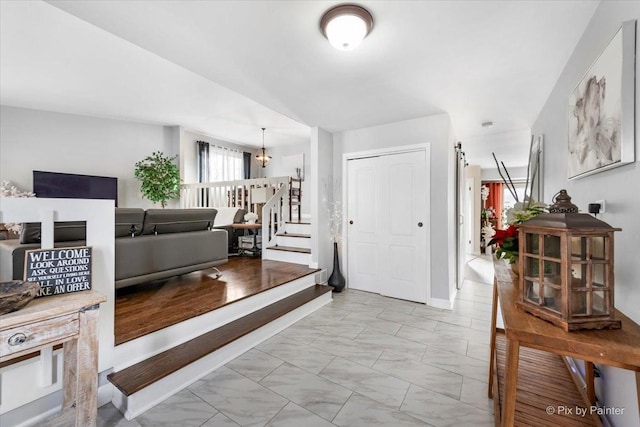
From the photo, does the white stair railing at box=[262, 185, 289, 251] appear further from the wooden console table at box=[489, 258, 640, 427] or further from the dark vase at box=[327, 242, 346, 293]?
the wooden console table at box=[489, 258, 640, 427]

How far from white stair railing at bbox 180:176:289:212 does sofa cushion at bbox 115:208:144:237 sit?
255 centimetres

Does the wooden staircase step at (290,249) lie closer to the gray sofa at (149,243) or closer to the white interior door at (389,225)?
the white interior door at (389,225)

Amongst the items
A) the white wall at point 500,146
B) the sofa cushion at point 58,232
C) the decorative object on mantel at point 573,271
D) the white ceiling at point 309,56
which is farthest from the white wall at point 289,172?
the decorative object on mantel at point 573,271

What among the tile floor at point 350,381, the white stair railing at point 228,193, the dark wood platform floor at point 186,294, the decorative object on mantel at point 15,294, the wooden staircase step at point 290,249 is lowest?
the tile floor at point 350,381

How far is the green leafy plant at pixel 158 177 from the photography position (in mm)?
5176

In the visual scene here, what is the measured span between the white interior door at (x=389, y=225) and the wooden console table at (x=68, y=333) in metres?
3.18

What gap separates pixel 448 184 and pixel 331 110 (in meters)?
1.74

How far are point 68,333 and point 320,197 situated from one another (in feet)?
10.3

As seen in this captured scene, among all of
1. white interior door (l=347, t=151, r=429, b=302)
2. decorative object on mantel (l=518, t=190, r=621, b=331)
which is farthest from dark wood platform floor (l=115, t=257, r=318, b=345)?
decorative object on mantel (l=518, t=190, r=621, b=331)

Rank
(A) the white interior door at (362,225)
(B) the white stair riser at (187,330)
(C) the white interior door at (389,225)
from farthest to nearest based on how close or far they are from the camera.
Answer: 1. (A) the white interior door at (362,225)
2. (C) the white interior door at (389,225)
3. (B) the white stair riser at (187,330)

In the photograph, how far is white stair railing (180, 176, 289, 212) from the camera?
5.02m

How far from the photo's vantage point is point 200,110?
4.80 meters

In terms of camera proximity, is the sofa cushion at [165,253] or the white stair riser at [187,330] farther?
the sofa cushion at [165,253]

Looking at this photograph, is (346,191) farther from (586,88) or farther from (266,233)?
(586,88)
